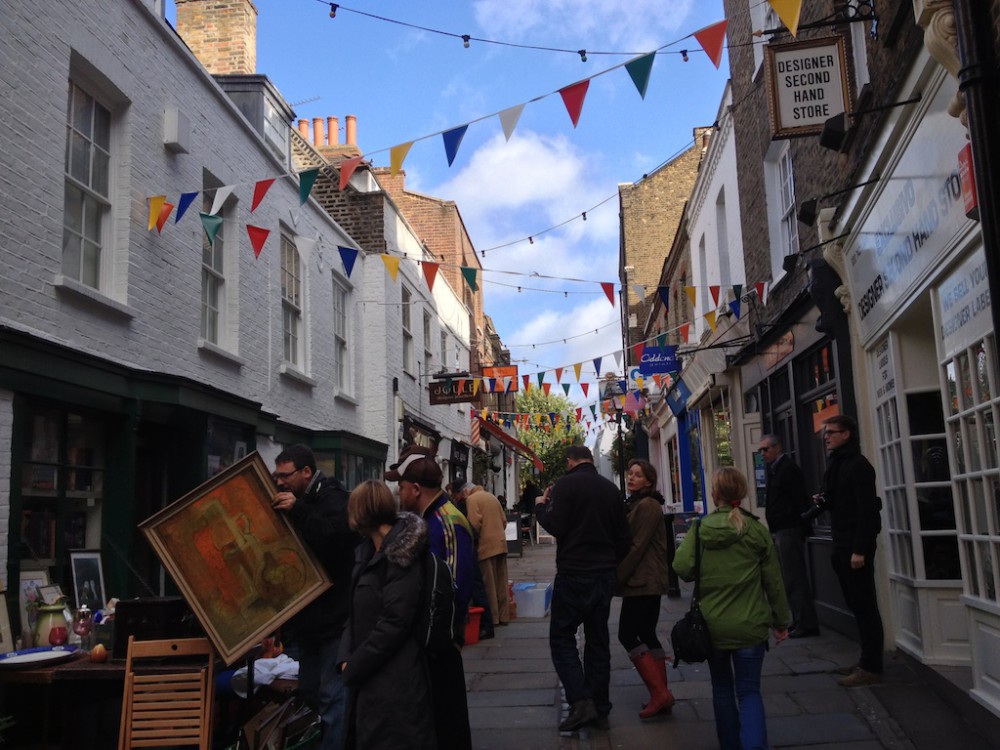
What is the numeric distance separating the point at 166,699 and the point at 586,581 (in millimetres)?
2580

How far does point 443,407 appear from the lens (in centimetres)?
2353

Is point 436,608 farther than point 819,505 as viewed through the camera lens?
No

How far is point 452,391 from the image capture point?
20594mm

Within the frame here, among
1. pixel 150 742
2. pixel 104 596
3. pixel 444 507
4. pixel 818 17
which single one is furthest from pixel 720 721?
pixel 818 17

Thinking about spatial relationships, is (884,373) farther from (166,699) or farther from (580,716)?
(166,699)

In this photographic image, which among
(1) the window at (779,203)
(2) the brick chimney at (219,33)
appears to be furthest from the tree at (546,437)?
(1) the window at (779,203)

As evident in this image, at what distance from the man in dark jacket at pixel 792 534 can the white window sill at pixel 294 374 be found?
6467 mm

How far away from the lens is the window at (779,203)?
10883 mm

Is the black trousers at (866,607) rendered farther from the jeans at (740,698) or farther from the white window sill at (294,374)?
the white window sill at (294,374)

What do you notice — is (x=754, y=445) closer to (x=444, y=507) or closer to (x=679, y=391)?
(x=679, y=391)

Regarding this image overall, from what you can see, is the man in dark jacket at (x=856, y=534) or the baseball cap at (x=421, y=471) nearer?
the baseball cap at (x=421, y=471)

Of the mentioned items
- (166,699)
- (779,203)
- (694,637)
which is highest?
(779,203)

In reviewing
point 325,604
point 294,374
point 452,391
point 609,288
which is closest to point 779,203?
point 609,288

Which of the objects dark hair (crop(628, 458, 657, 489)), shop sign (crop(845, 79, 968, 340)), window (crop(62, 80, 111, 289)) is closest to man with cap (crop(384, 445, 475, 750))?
dark hair (crop(628, 458, 657, 489))
